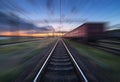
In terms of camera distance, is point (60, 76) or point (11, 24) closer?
point (60, 76)

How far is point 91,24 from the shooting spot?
19031 millimetres

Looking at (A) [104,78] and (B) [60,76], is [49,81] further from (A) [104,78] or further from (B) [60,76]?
(A) [104,78]

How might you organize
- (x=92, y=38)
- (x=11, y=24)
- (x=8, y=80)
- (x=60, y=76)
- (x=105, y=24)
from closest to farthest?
(x=8, y=80) < (x=60, y=76) < (x=92, y=38) < (x=105, y=24) < (x=11, y=24)

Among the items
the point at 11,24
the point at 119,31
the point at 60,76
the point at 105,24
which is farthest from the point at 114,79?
the point at 11,24

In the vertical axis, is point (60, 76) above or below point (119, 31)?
below

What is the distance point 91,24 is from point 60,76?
15.6 metres

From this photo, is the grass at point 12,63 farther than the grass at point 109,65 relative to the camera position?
Yes

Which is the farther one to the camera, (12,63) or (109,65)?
(12,63)

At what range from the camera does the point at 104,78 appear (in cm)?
468

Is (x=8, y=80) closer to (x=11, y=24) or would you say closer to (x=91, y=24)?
(x=91, y=24)

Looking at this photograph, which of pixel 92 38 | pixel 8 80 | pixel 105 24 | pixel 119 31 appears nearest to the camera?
pixel 8 80

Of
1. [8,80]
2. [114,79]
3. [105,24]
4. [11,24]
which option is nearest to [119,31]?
[105,24]

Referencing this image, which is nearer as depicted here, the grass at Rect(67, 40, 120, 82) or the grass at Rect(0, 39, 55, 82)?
the grass at Rect(67, 40, 120, 82)

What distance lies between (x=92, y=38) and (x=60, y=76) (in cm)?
1451
